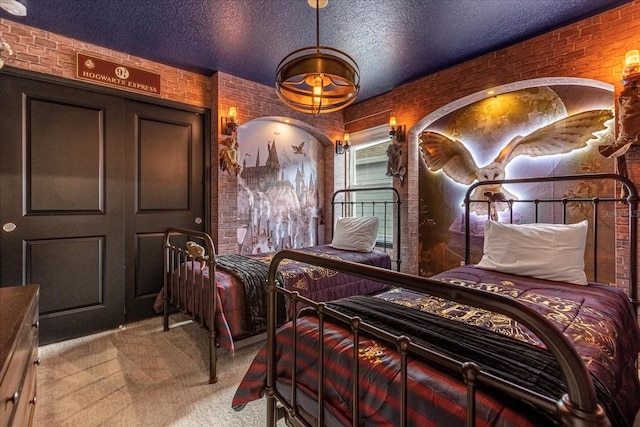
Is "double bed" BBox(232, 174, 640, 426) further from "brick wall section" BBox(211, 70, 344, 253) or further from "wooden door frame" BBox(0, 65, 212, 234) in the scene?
"wooden door frame" BBox(0, 65, 212, 234)

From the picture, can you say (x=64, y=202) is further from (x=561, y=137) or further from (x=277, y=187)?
(x=561, y=137)

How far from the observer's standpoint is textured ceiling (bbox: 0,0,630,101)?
2301mm

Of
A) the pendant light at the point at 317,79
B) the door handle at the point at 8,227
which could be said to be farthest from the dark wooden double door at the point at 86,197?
the pendant light at the point at 317,79

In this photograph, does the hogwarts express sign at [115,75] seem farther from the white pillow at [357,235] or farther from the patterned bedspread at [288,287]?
the white pillow at [357,235]

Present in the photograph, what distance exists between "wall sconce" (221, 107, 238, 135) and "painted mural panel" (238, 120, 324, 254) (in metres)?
0.27

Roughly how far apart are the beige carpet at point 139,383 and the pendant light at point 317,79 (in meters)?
1.86

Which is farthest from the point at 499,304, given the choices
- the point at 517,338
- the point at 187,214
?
the point at 187,214

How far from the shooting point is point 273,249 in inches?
161

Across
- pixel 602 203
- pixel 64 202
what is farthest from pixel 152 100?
pixel 602 203

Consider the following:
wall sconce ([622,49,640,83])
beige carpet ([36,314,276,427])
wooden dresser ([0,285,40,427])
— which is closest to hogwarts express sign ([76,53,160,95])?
wooden dresser ([0,285,40,427])

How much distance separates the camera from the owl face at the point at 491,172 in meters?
3.04

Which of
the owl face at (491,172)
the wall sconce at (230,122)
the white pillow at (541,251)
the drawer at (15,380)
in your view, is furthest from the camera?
the wall sconce at (230,122)

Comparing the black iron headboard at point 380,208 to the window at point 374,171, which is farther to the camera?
the window at point 374,171

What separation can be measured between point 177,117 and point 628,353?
12.9 feet
